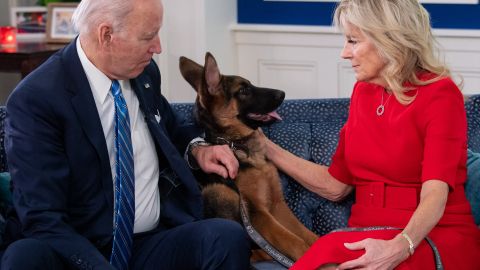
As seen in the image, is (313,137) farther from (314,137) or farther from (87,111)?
(87,111)

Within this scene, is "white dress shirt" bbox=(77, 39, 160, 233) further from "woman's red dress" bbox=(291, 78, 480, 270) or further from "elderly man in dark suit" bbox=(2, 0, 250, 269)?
"woman's red dress" bbox=(291, 78, 480, 270)

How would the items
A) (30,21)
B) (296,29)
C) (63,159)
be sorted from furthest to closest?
(30,21), (296,29), (63,159)

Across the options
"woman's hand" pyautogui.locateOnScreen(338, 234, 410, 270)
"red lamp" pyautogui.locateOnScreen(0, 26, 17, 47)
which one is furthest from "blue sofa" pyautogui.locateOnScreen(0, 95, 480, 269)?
"red lamp" pyautogui.locateOnScreen(0, 26, 17, 47)

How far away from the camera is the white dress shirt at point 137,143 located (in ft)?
8.46

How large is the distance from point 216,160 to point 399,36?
0.73 m

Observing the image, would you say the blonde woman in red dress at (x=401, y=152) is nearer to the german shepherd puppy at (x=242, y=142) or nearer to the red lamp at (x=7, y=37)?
the german shepherd puppy at (x=242, y=142)

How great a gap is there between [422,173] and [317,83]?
2.04 metres

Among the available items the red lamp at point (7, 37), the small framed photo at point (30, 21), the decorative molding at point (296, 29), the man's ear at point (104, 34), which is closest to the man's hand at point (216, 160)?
A: the man's ear at point (104, 34)

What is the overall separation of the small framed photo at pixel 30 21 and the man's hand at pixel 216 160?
239 centimetres

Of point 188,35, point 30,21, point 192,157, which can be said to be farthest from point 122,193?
point 30,21

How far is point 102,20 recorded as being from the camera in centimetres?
251

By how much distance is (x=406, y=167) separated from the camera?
2574 millimetres

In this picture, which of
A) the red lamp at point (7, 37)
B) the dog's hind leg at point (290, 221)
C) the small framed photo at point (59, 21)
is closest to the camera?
the dog's hind leg at point (290, 221)

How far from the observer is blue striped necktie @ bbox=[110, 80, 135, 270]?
8.37 feet
